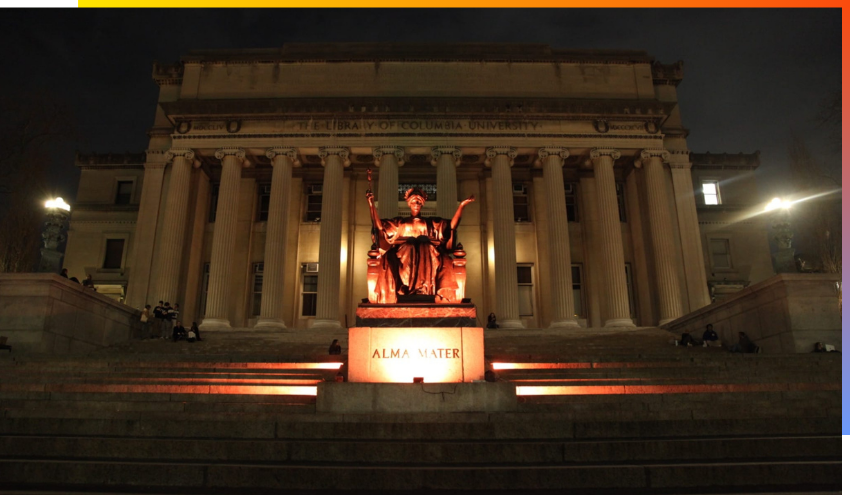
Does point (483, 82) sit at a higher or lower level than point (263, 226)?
higher

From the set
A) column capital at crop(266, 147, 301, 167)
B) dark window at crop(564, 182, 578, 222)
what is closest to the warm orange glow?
column capital at crop(266, 147, 301, 167)

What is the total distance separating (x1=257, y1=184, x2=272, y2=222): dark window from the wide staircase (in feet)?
66.4

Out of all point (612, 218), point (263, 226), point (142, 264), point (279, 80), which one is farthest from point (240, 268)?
point (612, 218)

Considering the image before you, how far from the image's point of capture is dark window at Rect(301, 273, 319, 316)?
3061 centimetres

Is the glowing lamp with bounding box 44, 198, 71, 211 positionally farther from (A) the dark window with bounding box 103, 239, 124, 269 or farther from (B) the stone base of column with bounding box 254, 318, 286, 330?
(A) the dark window with bounding box 103, 239, 124, 269

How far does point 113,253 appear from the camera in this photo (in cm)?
3266

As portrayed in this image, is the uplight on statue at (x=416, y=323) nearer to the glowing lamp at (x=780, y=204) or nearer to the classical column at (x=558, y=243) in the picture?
the glowing lamp at (x=780, y=204)

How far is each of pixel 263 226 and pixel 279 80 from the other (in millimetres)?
8015

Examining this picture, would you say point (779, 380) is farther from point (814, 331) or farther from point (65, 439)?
point (65, 439)

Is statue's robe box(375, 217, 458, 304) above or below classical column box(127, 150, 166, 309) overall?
below

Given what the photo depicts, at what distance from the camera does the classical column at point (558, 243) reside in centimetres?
2652

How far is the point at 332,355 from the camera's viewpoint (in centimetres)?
1598

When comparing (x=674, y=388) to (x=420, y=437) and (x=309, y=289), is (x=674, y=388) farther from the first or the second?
(x=309, y=289)

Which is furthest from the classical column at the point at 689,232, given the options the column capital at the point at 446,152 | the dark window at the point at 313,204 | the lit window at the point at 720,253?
the dark window at the point at 313,204
